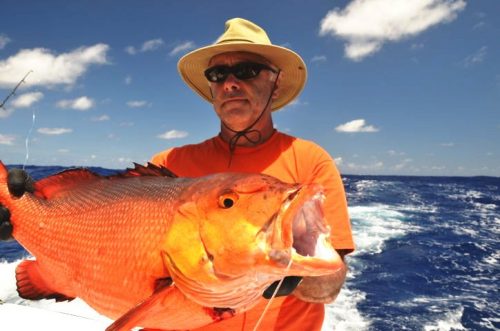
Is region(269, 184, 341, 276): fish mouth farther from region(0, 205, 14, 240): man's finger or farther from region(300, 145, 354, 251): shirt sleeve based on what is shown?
region(0, 205, 14, 240): man's finger

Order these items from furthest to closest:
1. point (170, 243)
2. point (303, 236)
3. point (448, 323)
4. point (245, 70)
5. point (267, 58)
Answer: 1. point (448, 323)
2. point (267, 58)
3. point (245, 70)
4. point (170, 243)
5. point (303, 236)

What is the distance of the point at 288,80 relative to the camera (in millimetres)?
3217

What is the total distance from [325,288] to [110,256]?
114 centimetres

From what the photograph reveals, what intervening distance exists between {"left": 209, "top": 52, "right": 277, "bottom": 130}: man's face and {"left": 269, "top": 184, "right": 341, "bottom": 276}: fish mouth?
142cm

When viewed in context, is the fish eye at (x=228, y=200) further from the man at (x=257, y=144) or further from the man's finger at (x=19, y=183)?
the man's finger at (x=19, y=183)

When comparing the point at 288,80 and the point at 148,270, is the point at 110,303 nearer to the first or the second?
the point at 148,270

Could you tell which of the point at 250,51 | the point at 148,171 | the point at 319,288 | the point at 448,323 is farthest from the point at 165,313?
the point at 448,323

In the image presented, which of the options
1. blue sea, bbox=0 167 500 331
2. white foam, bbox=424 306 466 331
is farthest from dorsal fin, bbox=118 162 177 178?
white foam, bbox=424 306 466 331

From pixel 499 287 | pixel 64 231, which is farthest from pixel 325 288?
pixel 499 287

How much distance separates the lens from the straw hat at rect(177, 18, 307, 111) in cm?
270

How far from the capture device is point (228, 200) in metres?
1.44

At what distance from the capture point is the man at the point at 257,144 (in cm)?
235

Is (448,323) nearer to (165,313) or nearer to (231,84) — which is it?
(231,84)

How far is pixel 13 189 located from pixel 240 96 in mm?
1495
